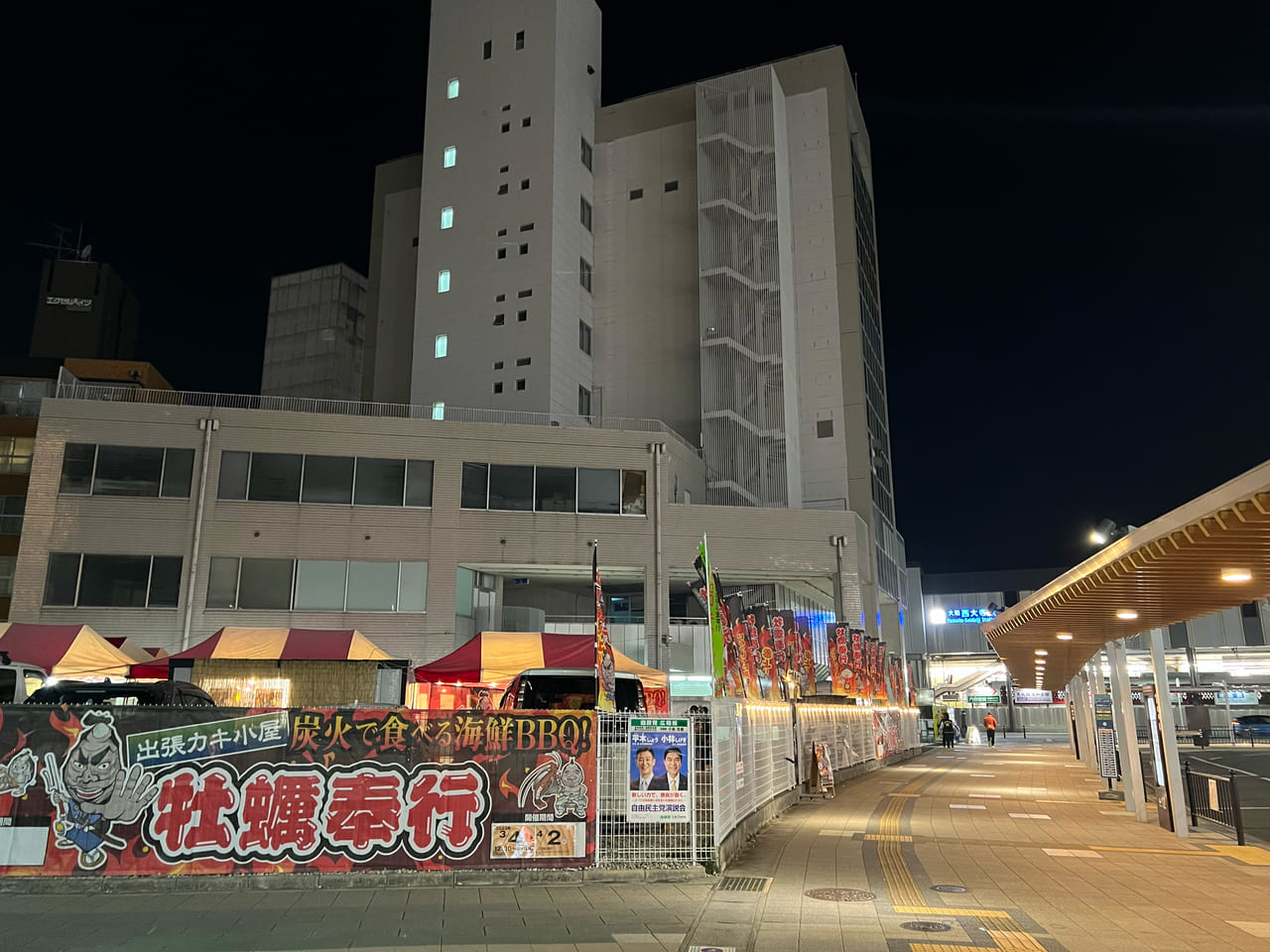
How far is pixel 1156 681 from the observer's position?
591 inches

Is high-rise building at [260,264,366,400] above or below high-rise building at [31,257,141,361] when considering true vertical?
below

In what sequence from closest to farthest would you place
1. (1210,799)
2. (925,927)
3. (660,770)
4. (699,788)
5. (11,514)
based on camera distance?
(925,927), (660,770), (699,788), (1210,799), (11,514)

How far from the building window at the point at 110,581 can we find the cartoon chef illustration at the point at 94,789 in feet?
81.9

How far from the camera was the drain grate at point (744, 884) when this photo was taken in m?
10.1

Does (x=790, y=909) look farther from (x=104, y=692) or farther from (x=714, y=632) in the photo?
(x=104, y=692)

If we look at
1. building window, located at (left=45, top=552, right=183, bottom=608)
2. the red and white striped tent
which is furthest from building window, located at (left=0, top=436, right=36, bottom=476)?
the red and white striped tent

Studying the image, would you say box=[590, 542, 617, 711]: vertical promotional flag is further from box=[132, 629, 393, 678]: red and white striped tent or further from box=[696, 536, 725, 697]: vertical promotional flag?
box=[132, 629, 393, 678]: red and white striped tent

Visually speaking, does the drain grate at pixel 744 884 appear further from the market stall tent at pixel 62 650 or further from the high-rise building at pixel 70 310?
the high-rise building at pixel 70 310

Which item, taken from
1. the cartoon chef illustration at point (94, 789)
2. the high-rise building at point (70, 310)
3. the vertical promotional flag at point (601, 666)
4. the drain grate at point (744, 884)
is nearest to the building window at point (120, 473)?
the cartoon chef illustration at point (94, 789)

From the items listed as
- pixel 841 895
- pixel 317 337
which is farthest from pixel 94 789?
pixel 317 337

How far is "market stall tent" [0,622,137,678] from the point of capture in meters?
18.1

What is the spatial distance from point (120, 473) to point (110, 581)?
398 centimetres

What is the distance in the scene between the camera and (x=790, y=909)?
919 cm

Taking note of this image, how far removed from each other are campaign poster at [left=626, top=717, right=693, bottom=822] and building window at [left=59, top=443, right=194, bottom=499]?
28497 mm
